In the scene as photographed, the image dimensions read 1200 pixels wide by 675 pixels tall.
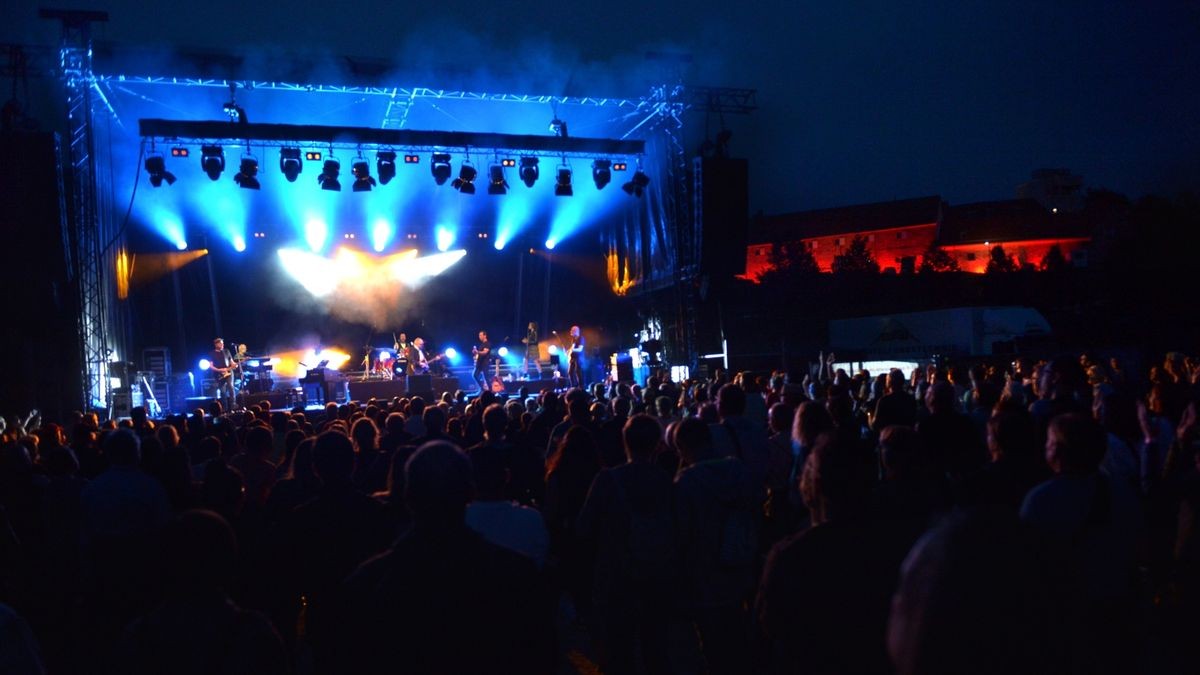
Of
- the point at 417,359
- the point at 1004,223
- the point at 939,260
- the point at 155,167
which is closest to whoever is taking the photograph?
the point at 155,167

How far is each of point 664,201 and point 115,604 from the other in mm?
16236

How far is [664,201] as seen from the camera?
18.7 m

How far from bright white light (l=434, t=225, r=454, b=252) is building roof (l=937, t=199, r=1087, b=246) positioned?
3947cm

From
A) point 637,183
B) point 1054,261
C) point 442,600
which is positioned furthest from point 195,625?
point 1054,261

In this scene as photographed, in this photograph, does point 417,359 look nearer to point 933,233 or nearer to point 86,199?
point 86,199

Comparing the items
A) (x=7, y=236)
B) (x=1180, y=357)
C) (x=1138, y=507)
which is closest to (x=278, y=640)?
(x=1138, y=507)

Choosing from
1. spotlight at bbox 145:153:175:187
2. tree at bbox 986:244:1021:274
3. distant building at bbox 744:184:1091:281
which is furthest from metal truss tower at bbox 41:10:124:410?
tree at bbox 986:244:1021:274

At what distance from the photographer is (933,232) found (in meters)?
54.2

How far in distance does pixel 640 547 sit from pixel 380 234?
789 inches

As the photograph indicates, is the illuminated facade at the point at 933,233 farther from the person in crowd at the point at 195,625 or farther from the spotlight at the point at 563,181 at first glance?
the person in crowd at the point at 195,625

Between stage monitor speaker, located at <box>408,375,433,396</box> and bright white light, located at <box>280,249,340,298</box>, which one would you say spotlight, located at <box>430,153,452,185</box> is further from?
bright white light, located at <box>280,249,340,298</box>

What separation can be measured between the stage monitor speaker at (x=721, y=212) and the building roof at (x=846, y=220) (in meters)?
40.4

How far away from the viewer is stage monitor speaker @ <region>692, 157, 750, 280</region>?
16953mm

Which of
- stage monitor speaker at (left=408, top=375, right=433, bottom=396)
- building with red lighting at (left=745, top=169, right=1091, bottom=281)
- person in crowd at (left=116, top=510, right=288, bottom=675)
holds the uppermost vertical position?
building with red lighting at (left=745, top=169, right=1091, bottom=281)
